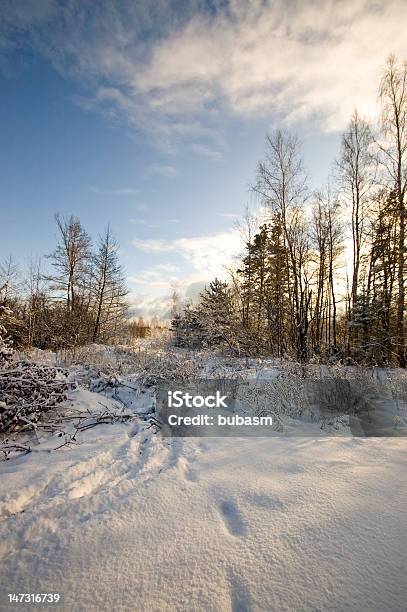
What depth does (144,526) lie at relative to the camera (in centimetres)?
187

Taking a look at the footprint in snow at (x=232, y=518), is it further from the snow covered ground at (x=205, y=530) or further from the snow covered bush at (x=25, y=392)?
the snow covered bush at (x=25, y=392)

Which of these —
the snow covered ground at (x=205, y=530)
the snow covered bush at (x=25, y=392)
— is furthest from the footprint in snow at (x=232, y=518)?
the snow covered bush at (x=25, y=392)

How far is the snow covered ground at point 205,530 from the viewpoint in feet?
4.49

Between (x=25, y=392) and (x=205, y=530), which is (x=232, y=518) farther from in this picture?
(x=25, y=392)

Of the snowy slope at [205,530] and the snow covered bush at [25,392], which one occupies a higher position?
the snow covered bush at [25,392]

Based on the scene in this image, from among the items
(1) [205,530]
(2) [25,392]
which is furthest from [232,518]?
(2) [25,392]

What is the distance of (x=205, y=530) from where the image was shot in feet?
6.01

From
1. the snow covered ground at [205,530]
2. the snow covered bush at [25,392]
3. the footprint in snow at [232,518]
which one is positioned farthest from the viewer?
the snow covered bush at [25,392]

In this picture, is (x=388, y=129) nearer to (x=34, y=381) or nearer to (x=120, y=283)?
(x=34, y=381)

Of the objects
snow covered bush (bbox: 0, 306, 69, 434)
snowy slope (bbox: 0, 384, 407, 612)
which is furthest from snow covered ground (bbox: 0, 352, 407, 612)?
snow covered bush (bbox: 0, 306, 69, 434)

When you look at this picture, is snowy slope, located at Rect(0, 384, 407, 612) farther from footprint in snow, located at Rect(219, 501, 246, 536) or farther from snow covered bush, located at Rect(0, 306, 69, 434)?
snow covered bush, located at Rect(0, 306, 69, 434)

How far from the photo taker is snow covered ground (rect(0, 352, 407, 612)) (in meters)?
1.37

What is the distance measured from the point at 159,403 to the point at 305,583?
359 cm

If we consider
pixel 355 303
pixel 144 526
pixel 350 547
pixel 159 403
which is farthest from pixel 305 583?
pixel 355 303
